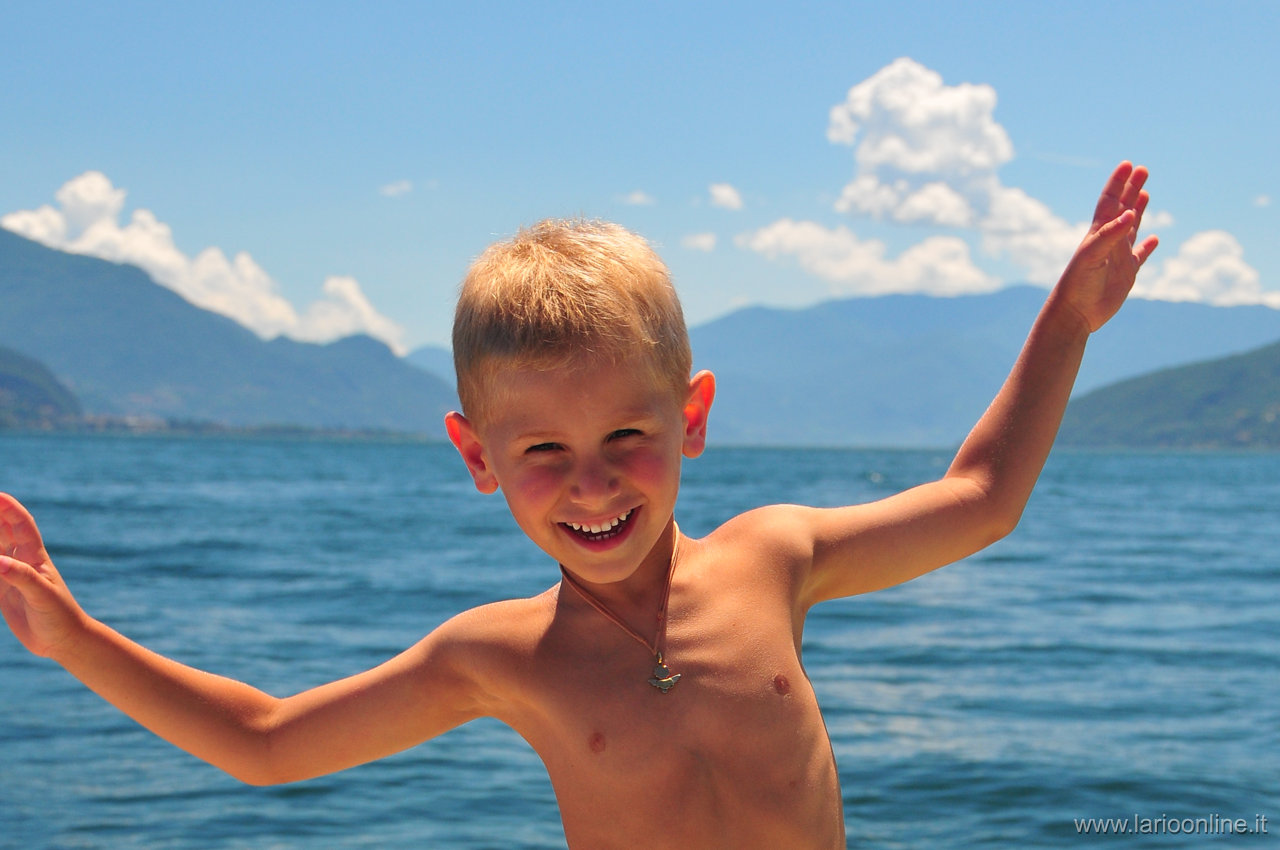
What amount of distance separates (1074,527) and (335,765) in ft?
111

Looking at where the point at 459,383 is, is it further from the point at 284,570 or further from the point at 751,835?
the point at 284,570

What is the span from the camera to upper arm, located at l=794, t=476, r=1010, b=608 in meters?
2.10

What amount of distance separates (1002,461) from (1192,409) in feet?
590

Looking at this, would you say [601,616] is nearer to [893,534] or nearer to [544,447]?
[544,447]

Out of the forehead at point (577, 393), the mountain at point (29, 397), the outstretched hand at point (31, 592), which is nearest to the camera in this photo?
the forehead at point (577, 393)

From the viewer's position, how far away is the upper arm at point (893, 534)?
210cm

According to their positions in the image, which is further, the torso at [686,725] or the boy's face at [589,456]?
the torso at [686,725]

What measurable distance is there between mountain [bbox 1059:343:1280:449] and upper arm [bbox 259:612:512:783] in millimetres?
163926

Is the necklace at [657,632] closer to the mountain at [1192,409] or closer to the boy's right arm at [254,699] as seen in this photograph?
the boy's right arm at [254,699]

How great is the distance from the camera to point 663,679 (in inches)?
74.2

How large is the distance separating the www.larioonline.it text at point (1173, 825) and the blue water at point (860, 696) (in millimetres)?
67

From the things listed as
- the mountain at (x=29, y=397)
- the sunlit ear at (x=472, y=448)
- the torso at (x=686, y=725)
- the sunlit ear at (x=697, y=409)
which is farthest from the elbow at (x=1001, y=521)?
the mountain at (x=29, y=397)

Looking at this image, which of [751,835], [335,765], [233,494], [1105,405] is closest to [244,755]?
[335,765]

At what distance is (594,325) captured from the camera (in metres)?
1.76
